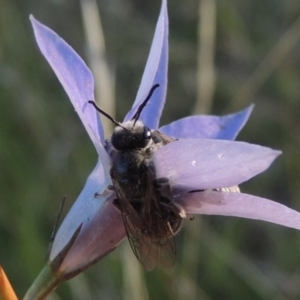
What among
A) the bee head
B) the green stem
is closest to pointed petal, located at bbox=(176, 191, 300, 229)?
the bee head

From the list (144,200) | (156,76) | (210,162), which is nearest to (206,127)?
(156,76)

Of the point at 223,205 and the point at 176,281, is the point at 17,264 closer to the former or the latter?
the point at 176,281

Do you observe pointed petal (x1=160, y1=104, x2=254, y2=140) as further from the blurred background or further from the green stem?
the blurred background

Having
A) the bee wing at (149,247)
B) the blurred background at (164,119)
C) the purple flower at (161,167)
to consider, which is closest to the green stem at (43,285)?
the purple flower at (161,167)

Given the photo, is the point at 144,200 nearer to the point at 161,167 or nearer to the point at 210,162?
the point at 161,167

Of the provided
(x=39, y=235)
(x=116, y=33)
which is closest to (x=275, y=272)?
(x=39, y=235)

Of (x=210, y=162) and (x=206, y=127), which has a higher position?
(x=210, y=162)
